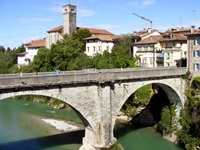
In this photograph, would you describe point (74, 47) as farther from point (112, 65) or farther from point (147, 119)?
point (147, 119)

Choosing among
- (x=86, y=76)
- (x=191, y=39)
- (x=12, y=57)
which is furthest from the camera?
(x=12, y=57)

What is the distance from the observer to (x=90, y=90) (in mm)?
25281

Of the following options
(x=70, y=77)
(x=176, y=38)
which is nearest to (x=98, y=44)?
(x=176, y=38)

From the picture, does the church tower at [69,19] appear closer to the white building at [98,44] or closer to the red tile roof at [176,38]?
the white building at [98,44]

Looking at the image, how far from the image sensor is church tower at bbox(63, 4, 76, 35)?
79625mm

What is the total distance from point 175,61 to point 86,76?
23.3m

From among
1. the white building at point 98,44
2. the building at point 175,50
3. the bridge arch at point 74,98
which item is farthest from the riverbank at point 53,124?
the white building at point 98,44

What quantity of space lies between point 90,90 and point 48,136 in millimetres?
10508

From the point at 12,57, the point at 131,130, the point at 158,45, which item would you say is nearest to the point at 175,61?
the point at 158,45

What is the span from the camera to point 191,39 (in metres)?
34.6

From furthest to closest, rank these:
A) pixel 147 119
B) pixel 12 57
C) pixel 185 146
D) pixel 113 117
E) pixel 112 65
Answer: pixel 12 57
pixel 112 65
pixel 147 119
pixel 185 146
pixel 113 117

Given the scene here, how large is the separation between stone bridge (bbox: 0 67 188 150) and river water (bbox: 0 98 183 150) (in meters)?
4.06

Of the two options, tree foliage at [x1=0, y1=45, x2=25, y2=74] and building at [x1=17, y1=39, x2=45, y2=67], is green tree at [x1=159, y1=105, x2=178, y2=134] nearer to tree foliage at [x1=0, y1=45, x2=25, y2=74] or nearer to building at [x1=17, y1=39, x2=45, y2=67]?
tree foliage at [x1=0, y1=45, x2=25, y2=74]

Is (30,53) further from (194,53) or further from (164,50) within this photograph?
(194,53)
